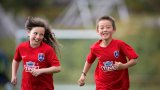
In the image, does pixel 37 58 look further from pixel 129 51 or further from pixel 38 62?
pixel 129 51

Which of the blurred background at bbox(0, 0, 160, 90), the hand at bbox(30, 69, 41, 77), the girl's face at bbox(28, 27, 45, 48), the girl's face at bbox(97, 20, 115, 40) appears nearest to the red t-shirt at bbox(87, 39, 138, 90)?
the girl's face at bbox(97, 20, 115, 40)

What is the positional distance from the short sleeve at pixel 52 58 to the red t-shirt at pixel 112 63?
2.03 ft

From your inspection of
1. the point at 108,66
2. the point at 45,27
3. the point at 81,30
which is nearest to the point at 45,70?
the point at 45,27

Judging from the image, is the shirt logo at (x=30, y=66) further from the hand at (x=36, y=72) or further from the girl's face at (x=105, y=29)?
the girl's face at (x=105, y=29)

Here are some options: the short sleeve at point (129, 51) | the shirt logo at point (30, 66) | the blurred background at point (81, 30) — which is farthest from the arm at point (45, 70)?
the blurred background at point (81, 30)

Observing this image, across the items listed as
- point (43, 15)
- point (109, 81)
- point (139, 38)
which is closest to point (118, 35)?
point (139, 38)

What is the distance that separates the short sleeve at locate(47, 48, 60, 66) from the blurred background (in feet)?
19.5

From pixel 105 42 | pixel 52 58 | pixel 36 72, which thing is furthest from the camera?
pixel 105 42

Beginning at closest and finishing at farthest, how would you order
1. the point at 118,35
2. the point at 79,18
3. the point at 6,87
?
the point at 6,87 < the point at 118,35 < the point at 79,18

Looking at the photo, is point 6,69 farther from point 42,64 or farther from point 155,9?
point 42,64

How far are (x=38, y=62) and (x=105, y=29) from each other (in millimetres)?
1025

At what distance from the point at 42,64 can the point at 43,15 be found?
14.6m

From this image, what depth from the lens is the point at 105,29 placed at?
8.20 meters

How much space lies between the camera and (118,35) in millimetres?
17875
